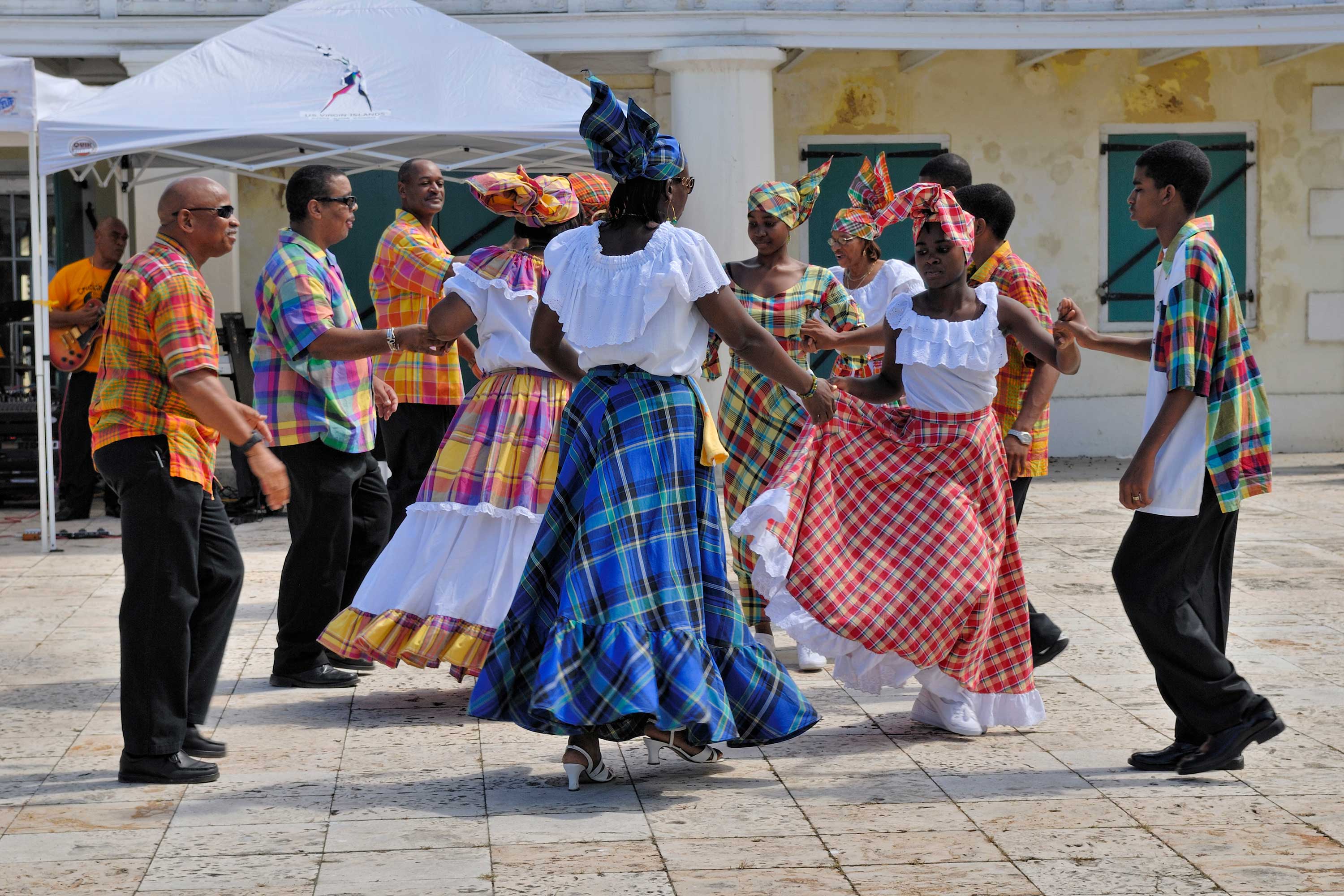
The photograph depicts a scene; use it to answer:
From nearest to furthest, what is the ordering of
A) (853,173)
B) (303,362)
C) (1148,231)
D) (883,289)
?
1. (303,362)
2. (883,289)
3. (853,173)
4. (1148,231)

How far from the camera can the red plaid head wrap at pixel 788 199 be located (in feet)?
20.1

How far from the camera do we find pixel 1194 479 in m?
4.35

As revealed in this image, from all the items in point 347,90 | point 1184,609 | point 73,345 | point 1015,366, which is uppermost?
point 347,90

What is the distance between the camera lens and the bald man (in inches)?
170

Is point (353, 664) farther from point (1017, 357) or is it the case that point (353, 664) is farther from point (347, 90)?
point (347, 90)

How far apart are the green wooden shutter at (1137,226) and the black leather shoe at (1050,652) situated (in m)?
8.51

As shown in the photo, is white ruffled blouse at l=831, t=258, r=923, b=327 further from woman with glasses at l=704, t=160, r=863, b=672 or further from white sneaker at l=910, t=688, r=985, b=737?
white sneaker at l=910, t=688, r=985, b=737

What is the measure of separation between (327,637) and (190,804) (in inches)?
48.0

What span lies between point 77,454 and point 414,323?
5311 mm

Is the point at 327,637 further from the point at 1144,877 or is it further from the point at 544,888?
the point at 1144,877

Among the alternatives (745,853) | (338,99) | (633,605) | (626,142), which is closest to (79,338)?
(338,99)

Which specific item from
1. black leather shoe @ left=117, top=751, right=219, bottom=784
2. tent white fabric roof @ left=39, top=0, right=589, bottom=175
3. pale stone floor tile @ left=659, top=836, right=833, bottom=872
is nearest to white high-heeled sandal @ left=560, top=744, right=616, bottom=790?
pale stone floor tile @ left=659, top=836, right=833, bottom=872

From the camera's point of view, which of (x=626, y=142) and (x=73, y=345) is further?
(x=73, y=345)

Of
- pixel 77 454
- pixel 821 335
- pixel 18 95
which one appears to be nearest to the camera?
pixel 821 335
